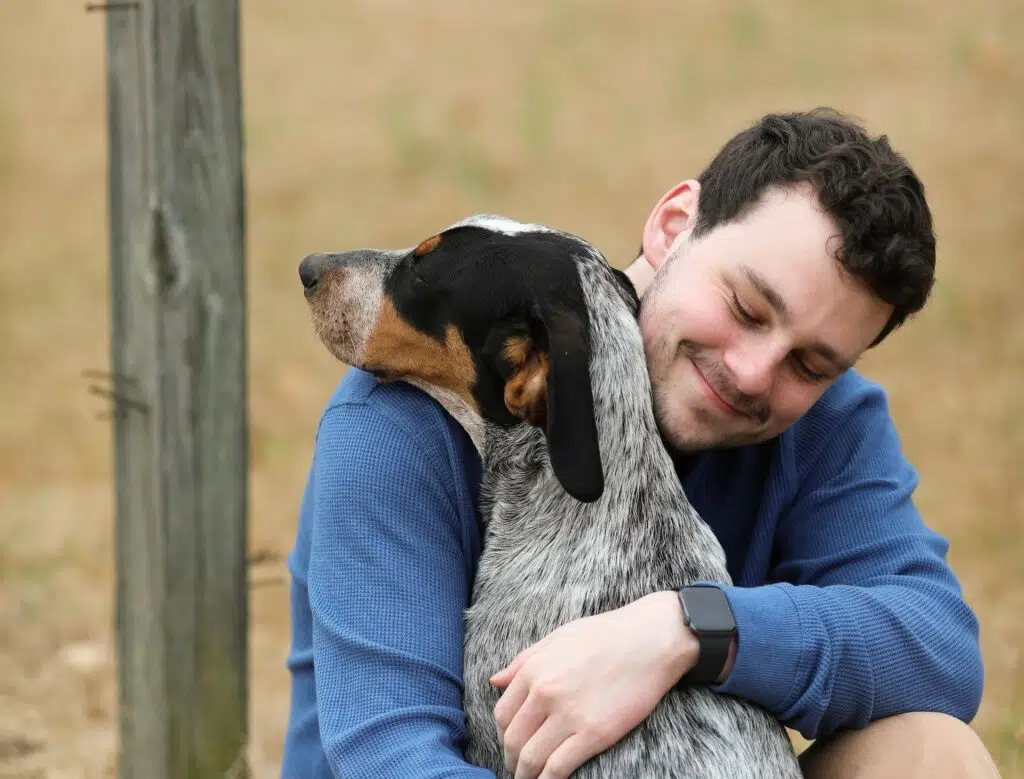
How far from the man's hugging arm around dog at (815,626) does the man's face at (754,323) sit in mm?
283

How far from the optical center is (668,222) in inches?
130

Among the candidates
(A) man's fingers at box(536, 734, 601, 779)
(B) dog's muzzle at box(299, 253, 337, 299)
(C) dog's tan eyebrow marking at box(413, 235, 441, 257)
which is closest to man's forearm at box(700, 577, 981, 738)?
(A) man's fingers at box(536, 734, 601, 779)

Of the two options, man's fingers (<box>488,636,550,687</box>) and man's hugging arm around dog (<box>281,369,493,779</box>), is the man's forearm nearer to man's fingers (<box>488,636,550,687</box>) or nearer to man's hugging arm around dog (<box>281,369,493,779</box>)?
man's fingers (<box>488,636,550,687</box>)

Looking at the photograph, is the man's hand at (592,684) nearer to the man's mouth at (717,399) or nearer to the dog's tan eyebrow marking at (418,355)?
the man's mouth at (717,399)

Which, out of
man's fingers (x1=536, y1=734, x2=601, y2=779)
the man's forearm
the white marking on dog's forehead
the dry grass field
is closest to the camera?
man's fingers (x1=536, y1=734, x2=601, y2=779)

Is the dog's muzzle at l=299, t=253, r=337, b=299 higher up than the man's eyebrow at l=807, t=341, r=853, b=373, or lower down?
higher up

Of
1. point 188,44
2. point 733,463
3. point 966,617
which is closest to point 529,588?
point 733,463

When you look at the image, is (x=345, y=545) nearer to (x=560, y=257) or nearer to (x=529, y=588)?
(x=529, y=588)

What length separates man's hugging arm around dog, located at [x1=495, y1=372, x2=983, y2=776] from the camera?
266 centimetres

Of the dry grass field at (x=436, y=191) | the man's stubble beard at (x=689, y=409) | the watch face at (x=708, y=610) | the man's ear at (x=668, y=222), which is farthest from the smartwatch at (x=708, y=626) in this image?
the dry grass field at (x=436, y=191)

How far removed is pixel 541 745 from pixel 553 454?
567 mm

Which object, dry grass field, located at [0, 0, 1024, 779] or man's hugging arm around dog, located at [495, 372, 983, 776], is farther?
dry grass field, located at [0, 0, 1024, 779]

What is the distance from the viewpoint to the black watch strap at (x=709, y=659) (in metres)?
2.68

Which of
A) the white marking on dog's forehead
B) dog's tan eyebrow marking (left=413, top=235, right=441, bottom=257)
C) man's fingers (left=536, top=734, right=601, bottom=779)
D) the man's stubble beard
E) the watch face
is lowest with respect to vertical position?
man's fingers (left=536, top=734, right=601, bottom=779)
